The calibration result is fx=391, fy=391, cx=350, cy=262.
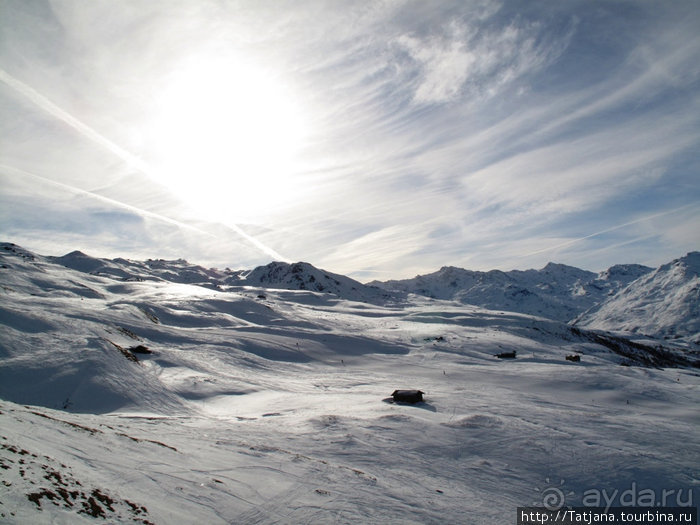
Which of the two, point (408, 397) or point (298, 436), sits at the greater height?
point (408, 397)

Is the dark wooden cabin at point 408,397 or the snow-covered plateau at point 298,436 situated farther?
the dark wooden cabin at point 408,397

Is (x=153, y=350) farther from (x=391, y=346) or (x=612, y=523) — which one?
(x=391, y=346)

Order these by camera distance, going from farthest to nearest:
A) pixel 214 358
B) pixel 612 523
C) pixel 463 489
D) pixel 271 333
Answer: pixel 271 333
pixel 214 358
pixel 463 489
pixel 612 523

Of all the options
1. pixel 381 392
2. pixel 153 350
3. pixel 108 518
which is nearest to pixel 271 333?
pixel 153 350

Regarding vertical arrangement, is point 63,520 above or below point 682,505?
above

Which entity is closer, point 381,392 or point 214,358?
point 381,392

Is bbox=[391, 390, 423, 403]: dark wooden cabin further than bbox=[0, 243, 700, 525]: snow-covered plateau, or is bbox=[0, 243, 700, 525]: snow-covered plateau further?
bbox=[391, 390, 423, 403]: dark wooden cabin

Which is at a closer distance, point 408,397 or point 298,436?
point 298,436

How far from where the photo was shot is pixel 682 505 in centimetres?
1020

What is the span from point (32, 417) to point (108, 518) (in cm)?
592

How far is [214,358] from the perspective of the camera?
27.8 metres

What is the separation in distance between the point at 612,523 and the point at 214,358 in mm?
24395

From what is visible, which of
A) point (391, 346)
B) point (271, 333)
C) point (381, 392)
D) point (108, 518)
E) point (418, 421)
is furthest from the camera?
point (391, 346)

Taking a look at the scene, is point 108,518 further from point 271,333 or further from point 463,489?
point 271,333
